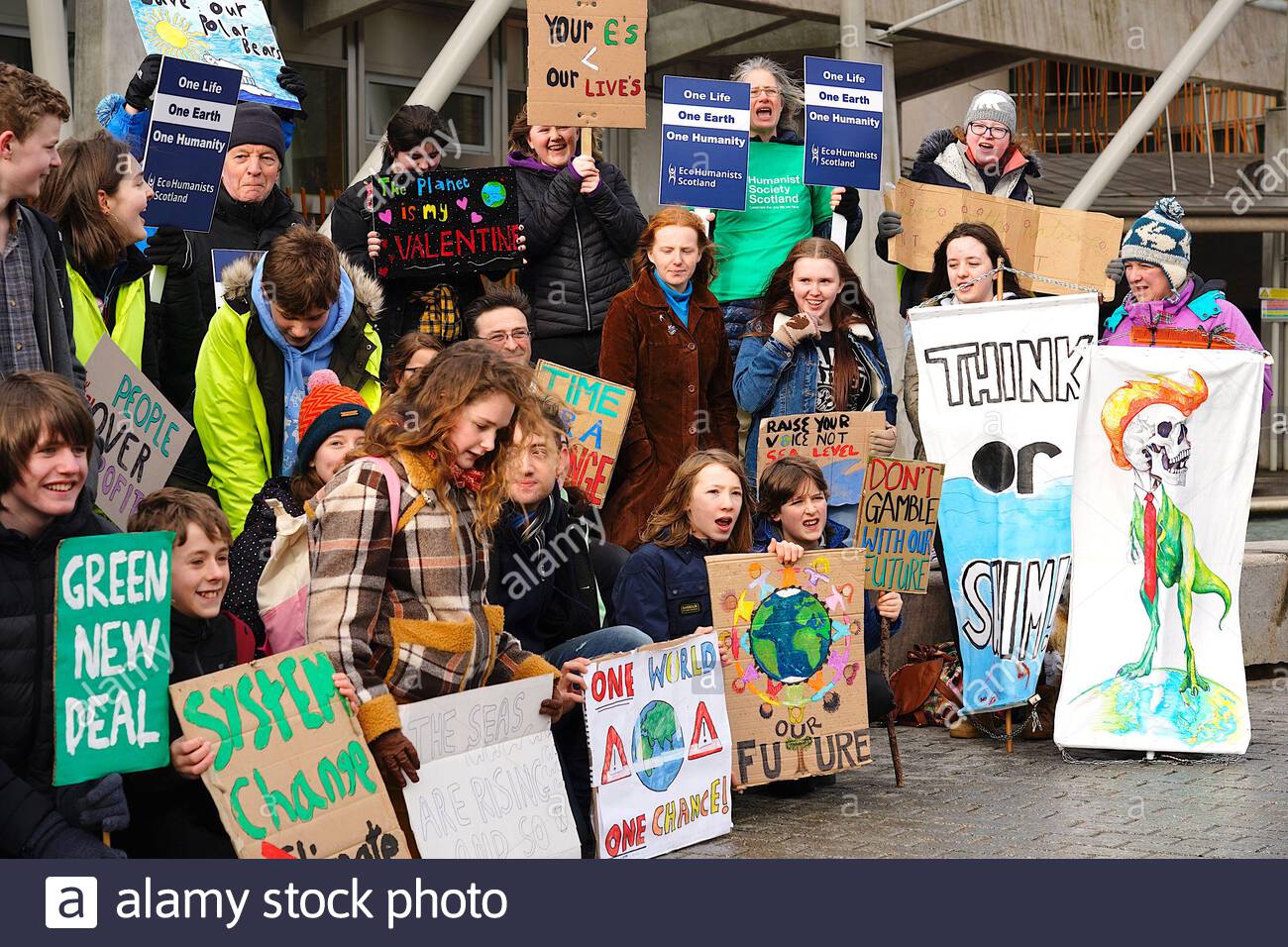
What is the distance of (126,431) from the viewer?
574 cm

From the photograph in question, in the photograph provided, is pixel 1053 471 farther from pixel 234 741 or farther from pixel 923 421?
pixel 234 741

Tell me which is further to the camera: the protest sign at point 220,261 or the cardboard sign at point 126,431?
the protest sign at point 220,261

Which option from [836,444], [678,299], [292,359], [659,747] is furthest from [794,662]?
[292,359]

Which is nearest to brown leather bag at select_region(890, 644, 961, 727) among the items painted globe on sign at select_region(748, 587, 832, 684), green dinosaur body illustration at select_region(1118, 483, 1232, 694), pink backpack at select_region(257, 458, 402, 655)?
green dinosaur body illustration at select_region(1118, 483, 1232, 694)

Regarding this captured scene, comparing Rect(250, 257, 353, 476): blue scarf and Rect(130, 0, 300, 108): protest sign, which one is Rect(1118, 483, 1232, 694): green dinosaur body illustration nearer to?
Rect(250, 257, 353, 476): blue scarf

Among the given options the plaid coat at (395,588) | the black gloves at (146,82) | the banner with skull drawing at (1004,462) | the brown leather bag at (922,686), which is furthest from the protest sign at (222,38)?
the brown leather bag at (922,686)

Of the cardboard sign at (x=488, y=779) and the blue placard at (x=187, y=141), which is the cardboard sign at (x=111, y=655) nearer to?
the cardboard sign at (x=488, y=779)

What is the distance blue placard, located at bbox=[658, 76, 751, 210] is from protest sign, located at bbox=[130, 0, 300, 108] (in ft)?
5.76

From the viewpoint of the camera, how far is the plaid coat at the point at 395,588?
15.8 ft

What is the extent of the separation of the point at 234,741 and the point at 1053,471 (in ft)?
13.5

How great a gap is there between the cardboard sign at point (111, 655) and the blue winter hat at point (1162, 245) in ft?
16.7

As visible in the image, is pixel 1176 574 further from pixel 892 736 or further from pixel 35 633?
pixel 35 633

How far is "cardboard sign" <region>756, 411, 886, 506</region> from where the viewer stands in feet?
23.8

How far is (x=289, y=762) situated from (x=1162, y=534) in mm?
4127
